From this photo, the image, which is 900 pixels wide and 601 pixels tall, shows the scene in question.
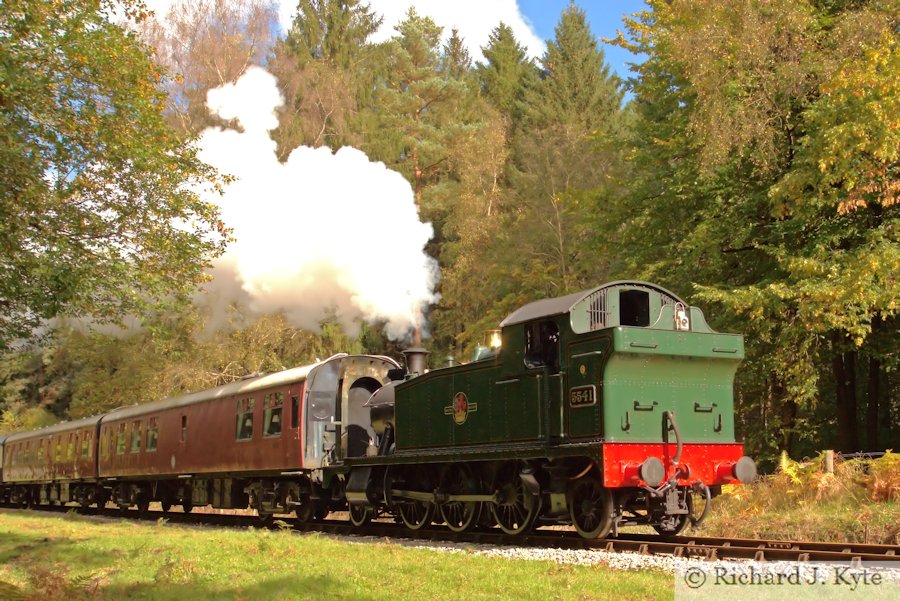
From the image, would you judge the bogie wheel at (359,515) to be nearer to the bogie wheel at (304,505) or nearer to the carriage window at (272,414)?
the bogie wheel at (304,505)

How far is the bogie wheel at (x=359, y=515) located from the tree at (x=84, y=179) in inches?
224

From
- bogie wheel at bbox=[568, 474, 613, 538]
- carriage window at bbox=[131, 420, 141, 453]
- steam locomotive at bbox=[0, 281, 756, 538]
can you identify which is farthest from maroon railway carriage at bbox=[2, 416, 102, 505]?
bogie wheel at bbox=[568, 474, 613, 538]

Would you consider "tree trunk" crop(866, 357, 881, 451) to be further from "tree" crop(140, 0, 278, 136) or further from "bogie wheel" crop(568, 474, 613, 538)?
"tree" crop(140, 0, 278, 136)

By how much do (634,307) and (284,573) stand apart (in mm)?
5620

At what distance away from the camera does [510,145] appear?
57.3m

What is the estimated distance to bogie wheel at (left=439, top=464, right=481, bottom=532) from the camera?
13547mm

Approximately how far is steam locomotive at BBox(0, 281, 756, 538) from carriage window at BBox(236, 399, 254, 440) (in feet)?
0.15

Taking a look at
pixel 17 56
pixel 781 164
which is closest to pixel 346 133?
pixel 781 164

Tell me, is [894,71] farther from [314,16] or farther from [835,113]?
[314,16]

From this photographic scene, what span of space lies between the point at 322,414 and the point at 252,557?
20.8 feet

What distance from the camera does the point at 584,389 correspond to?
37.4 ft

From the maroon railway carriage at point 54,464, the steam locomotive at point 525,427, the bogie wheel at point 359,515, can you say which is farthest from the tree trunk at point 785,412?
the maroon railway carriage at point 54,464

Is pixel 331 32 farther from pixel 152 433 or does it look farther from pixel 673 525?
pixel 673 525

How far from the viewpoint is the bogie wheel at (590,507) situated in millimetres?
11359
